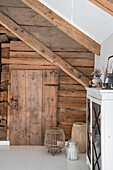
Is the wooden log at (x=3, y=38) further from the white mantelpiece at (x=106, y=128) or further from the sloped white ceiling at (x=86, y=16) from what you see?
the white mantelpiece at (x=106, y=128)

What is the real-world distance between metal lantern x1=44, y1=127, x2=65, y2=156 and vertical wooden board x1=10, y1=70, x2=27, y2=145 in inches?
25.7

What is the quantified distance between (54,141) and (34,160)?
0.56m

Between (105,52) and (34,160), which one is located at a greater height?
(105,52)

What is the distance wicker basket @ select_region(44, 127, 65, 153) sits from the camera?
3.50m

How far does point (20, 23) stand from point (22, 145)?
8.65ft

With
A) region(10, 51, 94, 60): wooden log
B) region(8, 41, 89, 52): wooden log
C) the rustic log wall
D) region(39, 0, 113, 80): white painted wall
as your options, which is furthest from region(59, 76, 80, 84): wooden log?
region(39, 0, 113, 80): white painted wall

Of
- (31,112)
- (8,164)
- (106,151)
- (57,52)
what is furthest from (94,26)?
(8,164)

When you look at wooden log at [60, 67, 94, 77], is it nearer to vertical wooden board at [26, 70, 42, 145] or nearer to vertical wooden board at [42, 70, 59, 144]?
vertical wooden board at [42, 70, 59, 144]

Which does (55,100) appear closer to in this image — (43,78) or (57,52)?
(43,78)

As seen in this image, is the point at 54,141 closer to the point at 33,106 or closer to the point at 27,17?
the point at 33,106

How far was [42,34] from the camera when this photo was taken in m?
4.09

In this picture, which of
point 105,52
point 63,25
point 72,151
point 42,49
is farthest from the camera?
point 42,49

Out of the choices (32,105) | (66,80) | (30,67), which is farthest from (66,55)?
(32,105)

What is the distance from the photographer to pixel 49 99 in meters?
4.10
